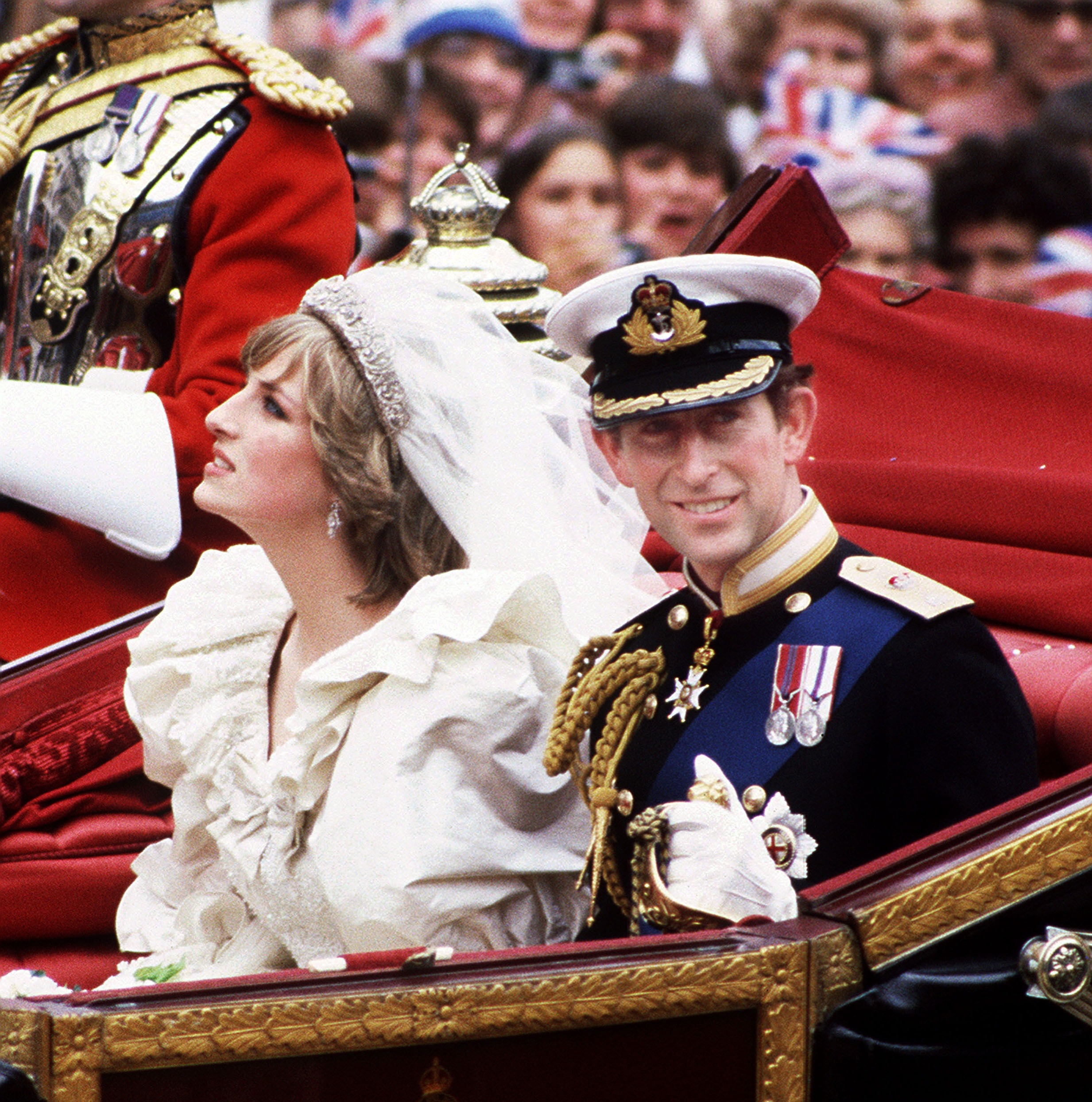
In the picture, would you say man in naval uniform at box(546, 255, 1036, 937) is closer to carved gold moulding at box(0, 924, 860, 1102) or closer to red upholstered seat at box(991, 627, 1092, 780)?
carved gold moulding at box(0, 924, 860, 1102)

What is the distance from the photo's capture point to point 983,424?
8.08 ft

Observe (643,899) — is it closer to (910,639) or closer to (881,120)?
(910,639)

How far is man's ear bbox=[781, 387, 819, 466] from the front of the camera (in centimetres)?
176

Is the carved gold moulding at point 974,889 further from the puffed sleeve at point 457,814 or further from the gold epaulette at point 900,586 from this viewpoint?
the puffed sleeve at point 457,814

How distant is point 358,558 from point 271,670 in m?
0.19

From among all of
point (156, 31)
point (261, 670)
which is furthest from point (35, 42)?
point (261, 670)

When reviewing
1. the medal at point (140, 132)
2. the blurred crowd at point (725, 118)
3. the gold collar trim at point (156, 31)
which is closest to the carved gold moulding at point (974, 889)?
the medal at point (140, 132)

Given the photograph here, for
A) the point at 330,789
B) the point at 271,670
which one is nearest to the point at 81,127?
the point at 271,670

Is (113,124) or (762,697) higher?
(113,124)

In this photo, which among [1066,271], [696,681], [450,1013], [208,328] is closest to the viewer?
[450,1013]

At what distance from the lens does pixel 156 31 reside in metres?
2.91

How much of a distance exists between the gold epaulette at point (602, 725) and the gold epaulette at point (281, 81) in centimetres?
120

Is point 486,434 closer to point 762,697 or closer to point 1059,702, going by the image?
point 762,697

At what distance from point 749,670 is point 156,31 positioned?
5.47 feet
